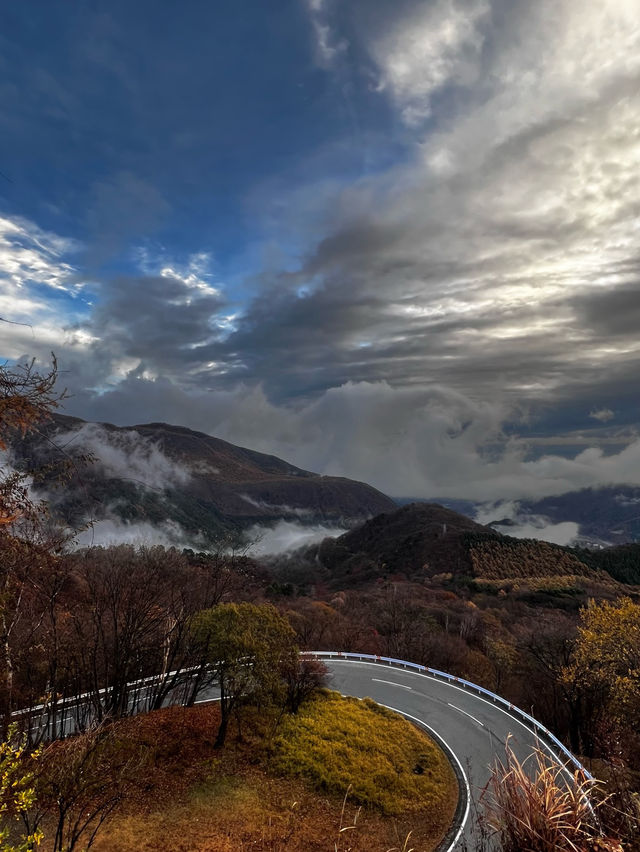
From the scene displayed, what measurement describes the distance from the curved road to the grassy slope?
216 centimetres

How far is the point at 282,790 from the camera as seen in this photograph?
67.6 ft

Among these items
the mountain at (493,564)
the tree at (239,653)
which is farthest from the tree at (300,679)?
the mountain at (493,564)

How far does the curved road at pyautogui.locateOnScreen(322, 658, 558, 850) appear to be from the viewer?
25.3 meters

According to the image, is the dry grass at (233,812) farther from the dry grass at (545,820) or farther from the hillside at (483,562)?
the hillside at (483,562)

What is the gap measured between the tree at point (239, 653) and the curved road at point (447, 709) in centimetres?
1036

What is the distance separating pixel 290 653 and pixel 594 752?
73.5 feet

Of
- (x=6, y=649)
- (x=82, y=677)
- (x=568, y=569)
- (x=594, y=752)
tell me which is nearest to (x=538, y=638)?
(x=594, y=752)

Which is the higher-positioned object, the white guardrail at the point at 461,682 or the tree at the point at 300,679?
the tree at the point at 300,679

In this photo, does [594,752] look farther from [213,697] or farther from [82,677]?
[82,677]

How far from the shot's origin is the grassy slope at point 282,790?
1681 cm

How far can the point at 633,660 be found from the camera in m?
27.4

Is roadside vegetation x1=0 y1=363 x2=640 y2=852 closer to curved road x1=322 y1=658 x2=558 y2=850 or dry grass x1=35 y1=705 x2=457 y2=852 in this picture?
dry grass x1=35 y1=705 x2=457 y2=852

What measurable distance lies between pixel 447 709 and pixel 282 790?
588 inches

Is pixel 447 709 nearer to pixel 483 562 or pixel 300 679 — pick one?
pixel 300 679
